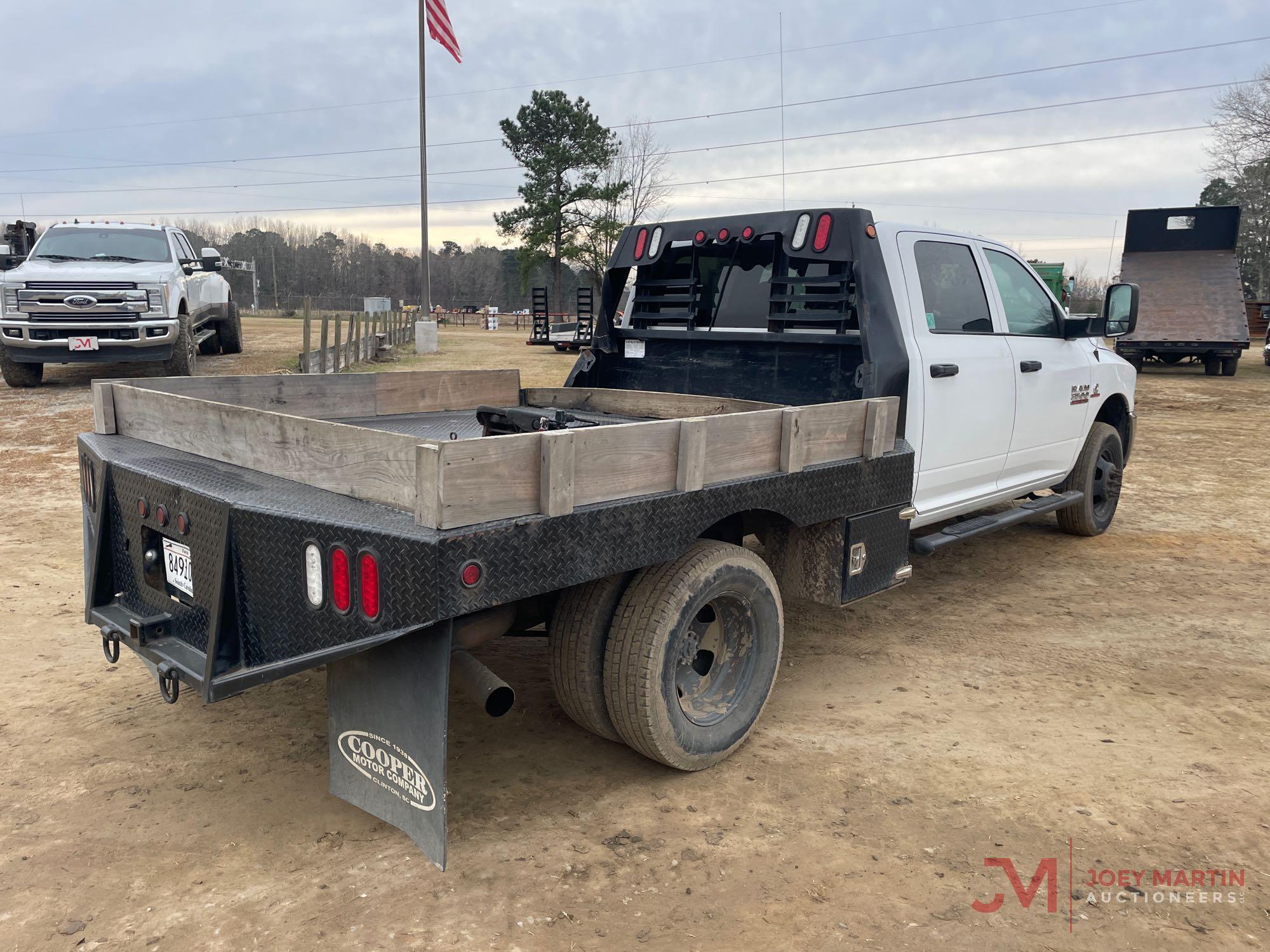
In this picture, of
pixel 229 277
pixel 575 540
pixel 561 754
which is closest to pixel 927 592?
pixel 561 754

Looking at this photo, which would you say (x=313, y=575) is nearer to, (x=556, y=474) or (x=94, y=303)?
(x=556, y=474)

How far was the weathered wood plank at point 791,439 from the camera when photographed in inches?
133

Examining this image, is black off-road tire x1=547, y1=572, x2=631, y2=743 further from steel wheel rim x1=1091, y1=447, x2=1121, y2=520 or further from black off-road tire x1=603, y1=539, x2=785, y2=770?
steel wheel rim x1=1091, y1=447, x2=1121, y2=520

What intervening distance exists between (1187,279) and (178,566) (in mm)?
22119

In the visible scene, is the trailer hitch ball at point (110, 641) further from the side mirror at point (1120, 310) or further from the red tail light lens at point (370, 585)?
the side mirror at point (1120, 310)

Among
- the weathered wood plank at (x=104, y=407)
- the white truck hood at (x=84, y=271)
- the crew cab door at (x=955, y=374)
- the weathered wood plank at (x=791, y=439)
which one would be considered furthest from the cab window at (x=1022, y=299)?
the white truck hood at (x=84, y=271)

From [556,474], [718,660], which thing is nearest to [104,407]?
[556,474]

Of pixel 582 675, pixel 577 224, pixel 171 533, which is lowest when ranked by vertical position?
pixel 582 675

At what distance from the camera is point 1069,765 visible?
11.3 ft

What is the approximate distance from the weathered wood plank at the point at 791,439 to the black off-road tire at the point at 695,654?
0.36 metres

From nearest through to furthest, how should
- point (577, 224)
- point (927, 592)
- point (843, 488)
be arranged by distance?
point (843, 488) → point (927, 592) → point (577, 224)

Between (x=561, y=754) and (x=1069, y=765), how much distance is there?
6.16 ft

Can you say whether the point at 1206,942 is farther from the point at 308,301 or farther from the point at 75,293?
the point at 308,301

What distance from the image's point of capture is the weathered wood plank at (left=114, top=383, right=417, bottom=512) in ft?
8.38
